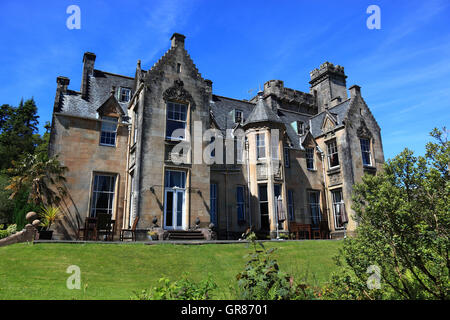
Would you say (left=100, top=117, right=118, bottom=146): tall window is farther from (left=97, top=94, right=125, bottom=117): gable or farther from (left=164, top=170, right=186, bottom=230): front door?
(left=164, top=170, right=186, bottom=230): front door

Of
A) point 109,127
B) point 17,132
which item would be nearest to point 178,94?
point 109,127

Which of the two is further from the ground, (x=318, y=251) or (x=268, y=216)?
(x=268, y=216)

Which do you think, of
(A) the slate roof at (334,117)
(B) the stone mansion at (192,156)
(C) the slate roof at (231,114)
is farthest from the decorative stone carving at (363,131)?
(C) the slate roof at (231,114)

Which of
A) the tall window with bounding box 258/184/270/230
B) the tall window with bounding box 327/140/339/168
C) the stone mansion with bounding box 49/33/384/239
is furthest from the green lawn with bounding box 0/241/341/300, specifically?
the tall window with bounding box 327/140/339/168

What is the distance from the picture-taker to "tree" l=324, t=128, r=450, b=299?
616 centimetres

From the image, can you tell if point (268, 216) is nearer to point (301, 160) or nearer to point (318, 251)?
point (301, 160)

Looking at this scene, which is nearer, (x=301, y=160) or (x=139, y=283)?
(x=139, y=283)

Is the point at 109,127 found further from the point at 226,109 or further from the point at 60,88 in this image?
the point at 226,109

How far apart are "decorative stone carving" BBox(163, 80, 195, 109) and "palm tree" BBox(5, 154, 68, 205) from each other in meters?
7.95

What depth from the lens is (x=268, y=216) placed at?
23953 millimetres

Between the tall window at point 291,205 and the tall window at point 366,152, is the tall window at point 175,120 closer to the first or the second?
the tall window at point 291,205

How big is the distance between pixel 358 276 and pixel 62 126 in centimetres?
2040
